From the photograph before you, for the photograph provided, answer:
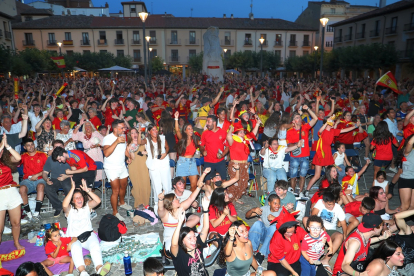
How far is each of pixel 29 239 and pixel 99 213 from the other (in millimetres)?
1381

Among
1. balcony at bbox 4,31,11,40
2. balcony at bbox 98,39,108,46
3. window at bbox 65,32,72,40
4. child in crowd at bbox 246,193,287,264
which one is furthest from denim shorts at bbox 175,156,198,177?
window at bbox 65,32,72,40

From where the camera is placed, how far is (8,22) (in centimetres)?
3628

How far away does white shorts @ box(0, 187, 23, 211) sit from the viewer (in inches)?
187

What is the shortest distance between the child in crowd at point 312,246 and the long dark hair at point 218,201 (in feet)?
4.07

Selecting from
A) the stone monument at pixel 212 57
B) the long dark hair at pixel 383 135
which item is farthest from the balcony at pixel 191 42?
the long dark hair at pixel 383 135

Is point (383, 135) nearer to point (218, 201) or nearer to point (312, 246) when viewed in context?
point (312, 246)

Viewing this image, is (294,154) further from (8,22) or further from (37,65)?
(8,22)

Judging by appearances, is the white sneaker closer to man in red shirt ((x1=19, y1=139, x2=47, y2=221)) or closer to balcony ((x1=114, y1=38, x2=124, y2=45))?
man in red shirt ((x1=19, y1=139, x2=47, y2=221))

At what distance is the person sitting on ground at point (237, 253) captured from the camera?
12.4 feet

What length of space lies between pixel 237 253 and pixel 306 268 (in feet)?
3.61

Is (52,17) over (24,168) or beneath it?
over

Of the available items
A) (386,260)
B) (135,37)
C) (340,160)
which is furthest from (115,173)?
(135,37)

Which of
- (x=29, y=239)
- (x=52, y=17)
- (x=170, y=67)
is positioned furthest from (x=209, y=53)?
(x=52, y=17)

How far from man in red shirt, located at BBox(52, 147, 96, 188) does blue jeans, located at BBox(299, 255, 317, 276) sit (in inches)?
171
